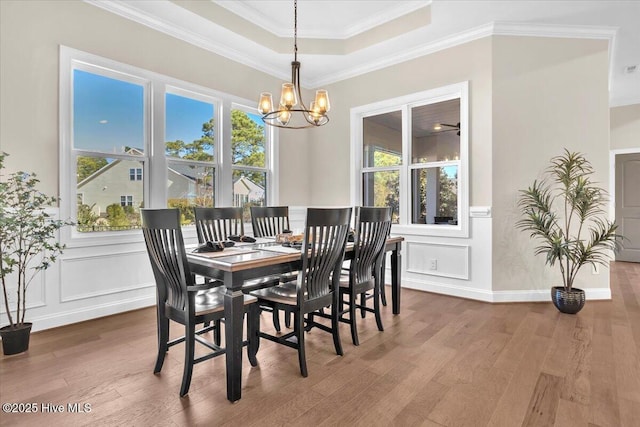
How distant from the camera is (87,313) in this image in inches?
127

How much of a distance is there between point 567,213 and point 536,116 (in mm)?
1143

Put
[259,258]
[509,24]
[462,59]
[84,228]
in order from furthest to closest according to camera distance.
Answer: [462,59] < [509,24] < [84,228] < [259,258]

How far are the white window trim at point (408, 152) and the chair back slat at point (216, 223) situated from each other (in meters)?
2.14

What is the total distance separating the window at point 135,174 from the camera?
362cm

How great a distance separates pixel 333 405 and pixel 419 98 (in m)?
3.76

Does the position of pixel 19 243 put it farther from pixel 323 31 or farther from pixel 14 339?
pixel 323 31

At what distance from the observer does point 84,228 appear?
328 cm

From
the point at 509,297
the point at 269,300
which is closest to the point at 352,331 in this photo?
the point at 269,300

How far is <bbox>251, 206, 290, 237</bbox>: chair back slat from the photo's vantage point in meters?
3.63

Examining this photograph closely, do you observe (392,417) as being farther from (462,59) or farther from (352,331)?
(462,59)

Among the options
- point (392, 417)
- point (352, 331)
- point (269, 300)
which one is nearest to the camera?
point (392, 417)

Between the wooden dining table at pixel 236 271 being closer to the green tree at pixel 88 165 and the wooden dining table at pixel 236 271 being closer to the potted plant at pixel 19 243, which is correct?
the potted plant at pixel 19 243

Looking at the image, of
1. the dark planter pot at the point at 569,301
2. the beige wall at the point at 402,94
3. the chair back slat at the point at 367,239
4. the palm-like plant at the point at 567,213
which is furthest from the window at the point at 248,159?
the dark planter pot at the point at 569,301

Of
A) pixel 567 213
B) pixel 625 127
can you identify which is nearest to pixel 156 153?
pixel 567 213
